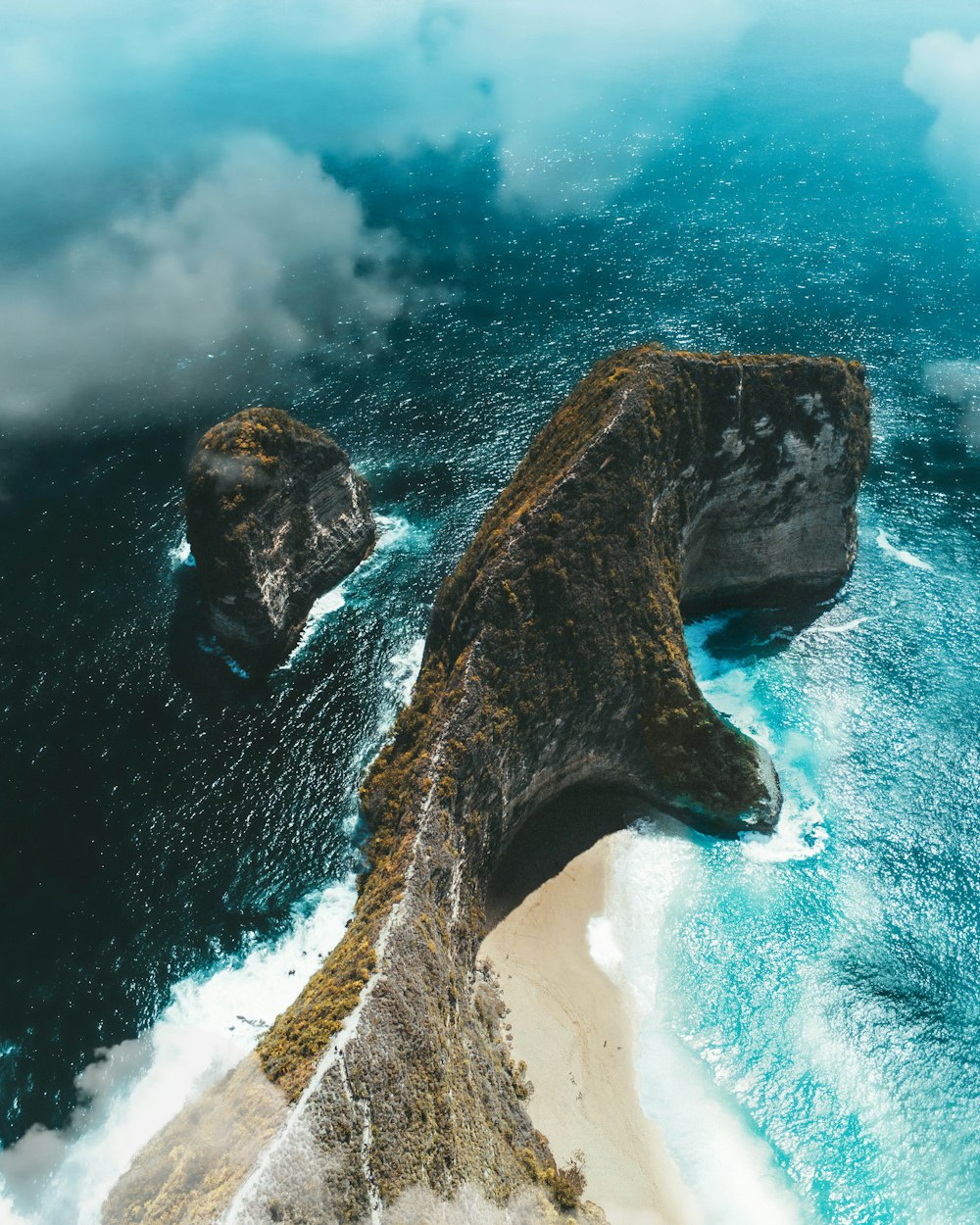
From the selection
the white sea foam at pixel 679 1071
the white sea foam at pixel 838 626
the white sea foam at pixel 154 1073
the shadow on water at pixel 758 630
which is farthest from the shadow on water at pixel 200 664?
the white sea foam at pixel 838 626

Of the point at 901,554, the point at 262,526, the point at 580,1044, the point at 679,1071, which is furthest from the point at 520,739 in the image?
the point at 901,554

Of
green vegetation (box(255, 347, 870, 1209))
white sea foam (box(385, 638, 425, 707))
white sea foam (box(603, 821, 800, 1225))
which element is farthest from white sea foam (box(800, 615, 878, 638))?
white sea foam (box(385, 638, 425, 707))

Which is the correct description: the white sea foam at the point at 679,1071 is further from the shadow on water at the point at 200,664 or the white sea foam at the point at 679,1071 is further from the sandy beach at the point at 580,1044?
the shadow on water at the point at 200,664

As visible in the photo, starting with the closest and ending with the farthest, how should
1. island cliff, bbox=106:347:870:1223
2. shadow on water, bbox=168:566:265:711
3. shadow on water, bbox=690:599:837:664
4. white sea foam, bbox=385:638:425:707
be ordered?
island cliff, bbox=106:347:870:1223 < white sea foam, bbox=385:638:425:707 < shadow on water, bbox=168:566:265:711 < shadow on water, bbox=690:599:837:664

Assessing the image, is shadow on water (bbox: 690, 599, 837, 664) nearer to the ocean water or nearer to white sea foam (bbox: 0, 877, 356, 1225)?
the ocean water

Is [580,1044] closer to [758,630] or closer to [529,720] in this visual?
[529,720]
